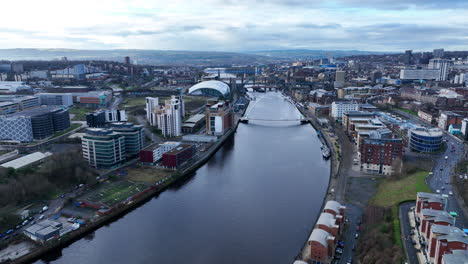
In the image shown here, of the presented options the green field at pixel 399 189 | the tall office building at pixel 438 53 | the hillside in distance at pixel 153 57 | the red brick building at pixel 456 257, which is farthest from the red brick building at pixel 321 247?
the hillside in distance at pixel 153 57

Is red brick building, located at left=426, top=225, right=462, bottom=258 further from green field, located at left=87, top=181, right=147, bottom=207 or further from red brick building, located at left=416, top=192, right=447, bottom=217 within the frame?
green field, located at left=87, top=181, right=147, bottom=207

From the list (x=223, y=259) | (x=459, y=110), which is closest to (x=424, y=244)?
(x=223, y=259)

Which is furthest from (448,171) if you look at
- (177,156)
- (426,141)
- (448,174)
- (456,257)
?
(177,156)

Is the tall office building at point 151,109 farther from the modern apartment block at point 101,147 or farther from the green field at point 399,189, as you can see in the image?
the green field at point 399,189

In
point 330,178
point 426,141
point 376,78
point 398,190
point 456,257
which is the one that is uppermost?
point 376,78

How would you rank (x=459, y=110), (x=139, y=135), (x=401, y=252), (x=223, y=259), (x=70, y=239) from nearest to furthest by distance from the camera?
(x=401, y=252) < (x=223, y=259) < (x=70, y=239) < (x=139, y=135) < (x=459, y=110)

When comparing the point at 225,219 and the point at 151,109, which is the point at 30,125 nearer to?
the point at 151,109

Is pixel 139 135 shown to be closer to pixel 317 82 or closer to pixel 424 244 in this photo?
pixel 424 244
